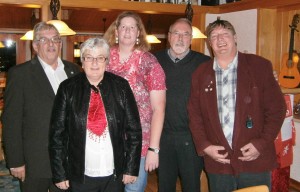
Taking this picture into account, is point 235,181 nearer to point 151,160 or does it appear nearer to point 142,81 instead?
point 151,160

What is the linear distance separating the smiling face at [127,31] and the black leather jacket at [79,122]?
25 cm

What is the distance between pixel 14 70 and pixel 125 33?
2.18ft

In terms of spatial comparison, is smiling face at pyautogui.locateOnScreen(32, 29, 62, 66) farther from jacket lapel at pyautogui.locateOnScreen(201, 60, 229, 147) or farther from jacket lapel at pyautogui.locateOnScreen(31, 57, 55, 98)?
jacket lapel at pyautogui.locateOnScreen(201, 60, 229, 147)

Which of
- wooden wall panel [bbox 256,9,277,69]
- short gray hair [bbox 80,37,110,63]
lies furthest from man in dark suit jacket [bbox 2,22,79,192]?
wooden wall panel [bbox 256,9,277,69]

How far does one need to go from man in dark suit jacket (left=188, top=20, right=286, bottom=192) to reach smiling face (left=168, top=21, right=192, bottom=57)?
281mm

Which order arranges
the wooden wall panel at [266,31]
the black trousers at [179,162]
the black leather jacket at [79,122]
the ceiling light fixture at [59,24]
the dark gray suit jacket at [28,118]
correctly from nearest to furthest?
the black leather jacket at [79,122]
the dark gray suit jacket at [28,118]
the black trousers at [179,162]
the ceiling light fixture at [59,24]
the wooden wall panel at [266,31]

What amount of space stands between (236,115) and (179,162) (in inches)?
24.5

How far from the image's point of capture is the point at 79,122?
176 centimetres

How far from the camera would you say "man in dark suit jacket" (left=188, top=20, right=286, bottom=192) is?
1.97 meters

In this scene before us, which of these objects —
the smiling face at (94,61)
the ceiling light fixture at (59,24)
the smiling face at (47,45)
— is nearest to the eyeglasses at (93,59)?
the smiling face at (94,61)

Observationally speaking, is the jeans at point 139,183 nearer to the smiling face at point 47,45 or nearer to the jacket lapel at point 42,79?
the jacket lapel at point 42,79

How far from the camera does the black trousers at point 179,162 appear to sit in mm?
2352

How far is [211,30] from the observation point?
6.85ft

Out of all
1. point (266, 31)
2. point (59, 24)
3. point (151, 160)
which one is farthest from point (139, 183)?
point (266, 31)
